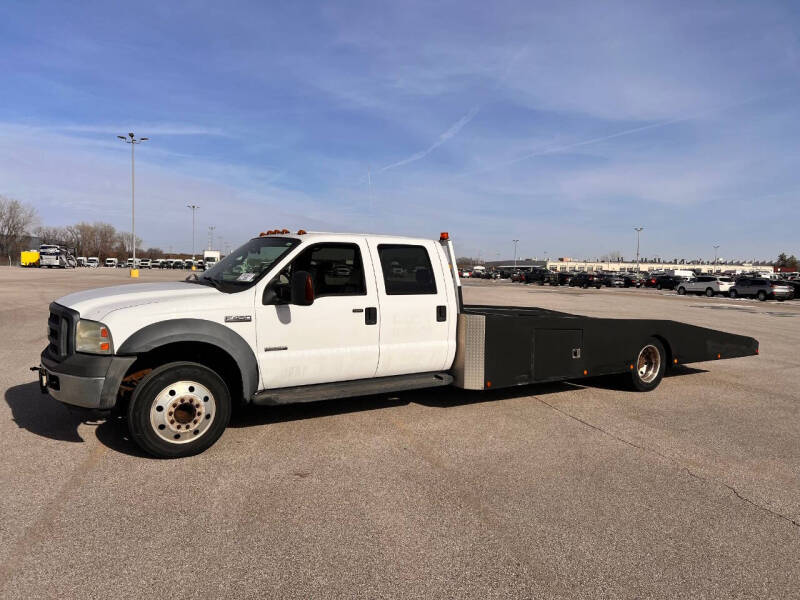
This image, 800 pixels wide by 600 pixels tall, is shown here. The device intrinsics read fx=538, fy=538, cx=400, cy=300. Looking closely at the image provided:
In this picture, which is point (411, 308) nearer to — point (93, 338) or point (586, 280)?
point (93, 338)

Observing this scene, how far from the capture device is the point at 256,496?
3.77 meters

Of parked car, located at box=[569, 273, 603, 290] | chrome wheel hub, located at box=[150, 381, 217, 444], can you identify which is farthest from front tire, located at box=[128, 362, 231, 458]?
parked car, located at box=[569, 273, 603, 290]

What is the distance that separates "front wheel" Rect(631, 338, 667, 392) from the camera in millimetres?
7285

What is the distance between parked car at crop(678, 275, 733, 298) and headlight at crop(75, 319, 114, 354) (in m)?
44.4

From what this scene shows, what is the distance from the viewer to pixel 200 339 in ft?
14.4

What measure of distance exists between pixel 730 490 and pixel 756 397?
3904 mm

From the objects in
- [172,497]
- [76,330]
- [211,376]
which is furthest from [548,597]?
[76,330]

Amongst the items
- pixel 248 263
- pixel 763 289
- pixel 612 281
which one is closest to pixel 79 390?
pixel 248 263

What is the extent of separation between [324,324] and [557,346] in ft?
9.53

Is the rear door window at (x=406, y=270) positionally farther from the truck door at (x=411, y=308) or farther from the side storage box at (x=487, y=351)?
the side storage box at (x=487, y=351)

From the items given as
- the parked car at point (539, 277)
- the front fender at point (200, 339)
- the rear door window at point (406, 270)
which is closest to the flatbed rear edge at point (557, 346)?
the rear door window at point (406, 270)

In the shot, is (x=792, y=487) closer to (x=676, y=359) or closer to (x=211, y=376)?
(x=676, y=359)

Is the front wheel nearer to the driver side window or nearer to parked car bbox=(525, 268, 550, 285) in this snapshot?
the driver side window

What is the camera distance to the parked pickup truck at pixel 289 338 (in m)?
4.27
